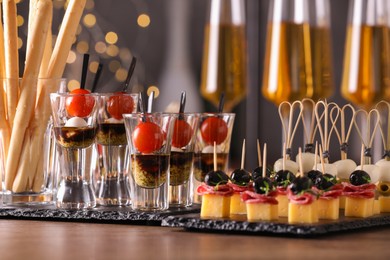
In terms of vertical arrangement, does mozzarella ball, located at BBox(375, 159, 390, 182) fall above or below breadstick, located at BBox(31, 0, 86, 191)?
below

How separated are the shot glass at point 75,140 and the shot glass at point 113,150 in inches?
2.2

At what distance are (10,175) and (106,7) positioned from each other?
80.9 inches

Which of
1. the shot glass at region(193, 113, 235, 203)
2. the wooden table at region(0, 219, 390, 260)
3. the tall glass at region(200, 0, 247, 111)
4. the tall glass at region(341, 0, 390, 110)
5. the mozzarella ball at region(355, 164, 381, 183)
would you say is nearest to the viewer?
the wooden table at region(0, 219, 390, 260)

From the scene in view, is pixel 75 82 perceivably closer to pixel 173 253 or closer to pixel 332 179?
pixel 332 179

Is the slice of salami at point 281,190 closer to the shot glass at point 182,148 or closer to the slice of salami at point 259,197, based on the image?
the slice of salami at point 259,197

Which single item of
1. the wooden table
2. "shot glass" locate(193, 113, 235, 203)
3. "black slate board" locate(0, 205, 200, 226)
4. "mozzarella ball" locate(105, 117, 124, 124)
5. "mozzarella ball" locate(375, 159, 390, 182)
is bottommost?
the wooden table

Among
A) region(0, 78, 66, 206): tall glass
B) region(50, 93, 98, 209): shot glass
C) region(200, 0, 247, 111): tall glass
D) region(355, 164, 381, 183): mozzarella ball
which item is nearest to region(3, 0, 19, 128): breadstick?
region(0, 78, 66, 206): tall glass

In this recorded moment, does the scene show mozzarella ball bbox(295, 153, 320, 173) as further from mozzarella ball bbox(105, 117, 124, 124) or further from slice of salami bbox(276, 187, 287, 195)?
mozzarella ball bbox(105, 117, 124, 124)

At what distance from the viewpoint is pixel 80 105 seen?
6.44 feet

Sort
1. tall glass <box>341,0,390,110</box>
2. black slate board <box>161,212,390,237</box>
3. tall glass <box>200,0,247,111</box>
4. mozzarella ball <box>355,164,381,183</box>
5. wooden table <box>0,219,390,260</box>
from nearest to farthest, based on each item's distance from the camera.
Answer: wooden table <box>0,219,390,260</box> → black slate board <box>161,212,390,237</box> → mozzarella ball <box>355,164,381,183</box> → tall glass <box>341,0,390,110</box> → tall glass <box>200,0,247,111</box>

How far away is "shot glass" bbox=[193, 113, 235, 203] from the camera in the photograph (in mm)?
2092

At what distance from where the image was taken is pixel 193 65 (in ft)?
13.1

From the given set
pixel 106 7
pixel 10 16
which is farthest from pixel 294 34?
pixel 10 16

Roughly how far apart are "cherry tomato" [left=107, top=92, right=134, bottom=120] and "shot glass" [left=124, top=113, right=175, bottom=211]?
0.15 m
